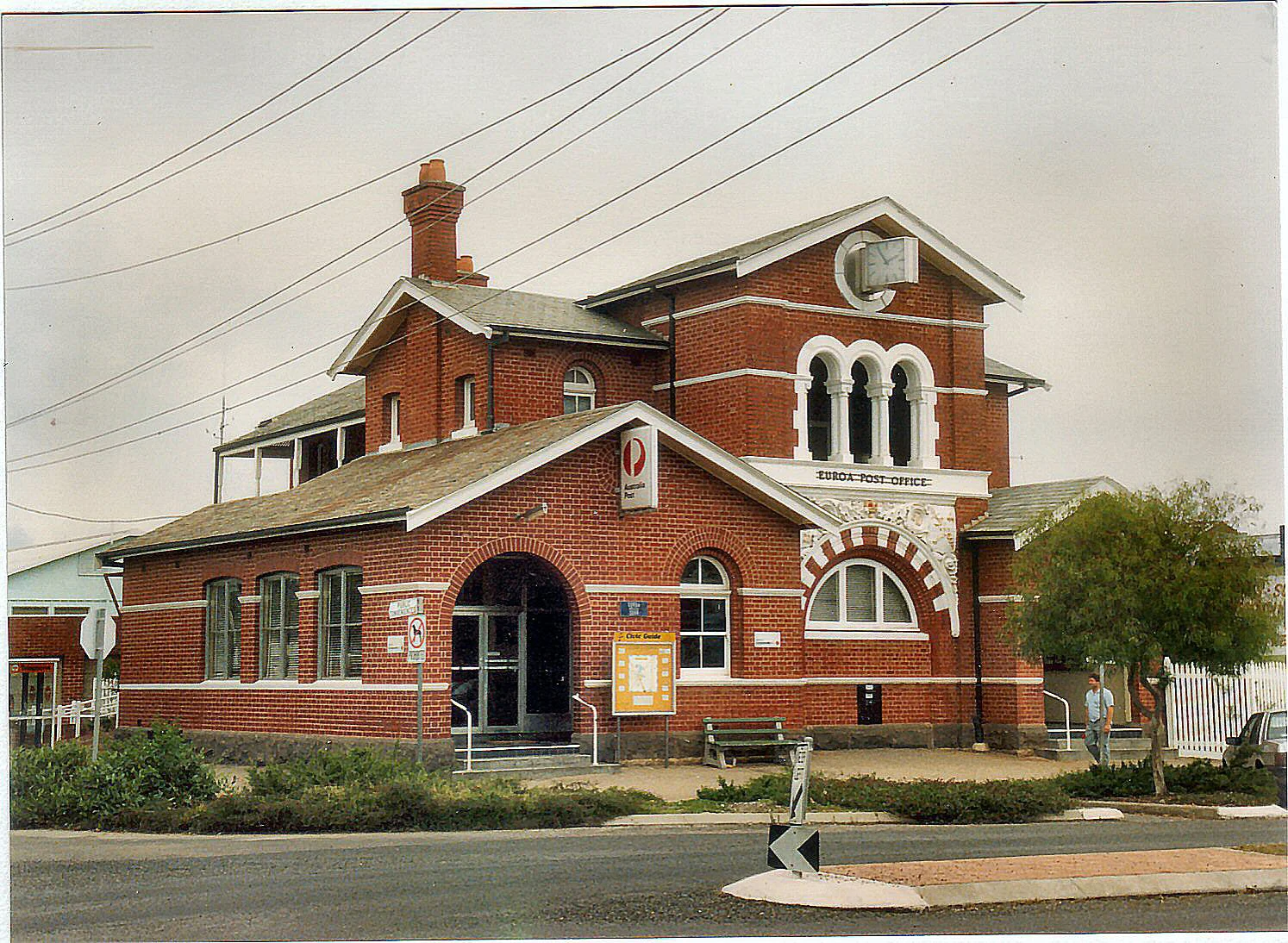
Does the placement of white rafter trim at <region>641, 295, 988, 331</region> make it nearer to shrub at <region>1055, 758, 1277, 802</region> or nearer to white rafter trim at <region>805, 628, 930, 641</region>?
white rafter trim at <region>805, 628, 930, 641</region>

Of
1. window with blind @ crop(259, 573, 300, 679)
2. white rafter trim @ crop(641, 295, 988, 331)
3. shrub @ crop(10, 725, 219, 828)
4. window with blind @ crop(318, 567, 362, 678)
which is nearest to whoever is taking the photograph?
shrub @ crop(10, 725, 219, 828)

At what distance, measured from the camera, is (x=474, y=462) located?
82.0 ft

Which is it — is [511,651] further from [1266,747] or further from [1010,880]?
[1010,880]

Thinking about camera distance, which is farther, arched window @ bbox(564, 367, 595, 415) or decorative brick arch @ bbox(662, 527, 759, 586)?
arched window @ bbox(564, 367, 595, 415)

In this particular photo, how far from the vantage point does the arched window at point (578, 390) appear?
1171 inches

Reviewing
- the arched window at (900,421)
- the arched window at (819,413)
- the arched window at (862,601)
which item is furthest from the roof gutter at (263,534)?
the arched window at (900,421)

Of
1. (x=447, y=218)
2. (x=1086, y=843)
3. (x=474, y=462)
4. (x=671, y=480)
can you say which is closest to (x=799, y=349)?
(x=671, y=480)

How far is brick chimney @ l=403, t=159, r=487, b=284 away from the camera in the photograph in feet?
107

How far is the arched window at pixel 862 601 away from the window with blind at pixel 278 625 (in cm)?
816

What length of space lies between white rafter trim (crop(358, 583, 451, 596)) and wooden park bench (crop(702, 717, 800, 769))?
4534 mm

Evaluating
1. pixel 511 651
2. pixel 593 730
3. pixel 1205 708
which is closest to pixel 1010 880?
pixel 593 730

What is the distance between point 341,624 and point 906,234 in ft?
36.0

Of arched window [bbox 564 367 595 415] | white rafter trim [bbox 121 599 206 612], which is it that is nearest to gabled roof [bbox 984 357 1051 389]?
arched window [bbox 564 367 595 415]

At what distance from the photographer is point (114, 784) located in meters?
19.2
